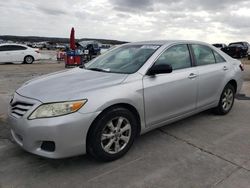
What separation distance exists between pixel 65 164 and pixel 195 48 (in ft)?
9.45

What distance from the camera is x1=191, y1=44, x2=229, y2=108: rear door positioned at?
15.8 ft

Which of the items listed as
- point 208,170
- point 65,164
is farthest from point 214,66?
point 65,164

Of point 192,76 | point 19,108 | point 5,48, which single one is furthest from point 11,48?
point 19,108

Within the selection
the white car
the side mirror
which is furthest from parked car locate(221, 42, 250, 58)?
the side mirror

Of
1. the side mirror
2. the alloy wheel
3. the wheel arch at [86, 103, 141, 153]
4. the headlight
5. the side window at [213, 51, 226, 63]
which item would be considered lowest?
the alloy wheel

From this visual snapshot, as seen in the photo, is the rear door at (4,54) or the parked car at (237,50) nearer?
the rear door at (4,54)

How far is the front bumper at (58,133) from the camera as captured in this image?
10.1ft

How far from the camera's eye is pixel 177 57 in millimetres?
4559

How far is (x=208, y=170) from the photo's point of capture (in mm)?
3363

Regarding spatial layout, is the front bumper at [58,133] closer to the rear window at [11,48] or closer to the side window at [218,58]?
the side window at [218,58]

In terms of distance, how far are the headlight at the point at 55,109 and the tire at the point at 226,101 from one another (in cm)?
317

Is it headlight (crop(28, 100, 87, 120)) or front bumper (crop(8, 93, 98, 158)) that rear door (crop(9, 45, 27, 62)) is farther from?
headlight (crop(28, 100, 87, 120))

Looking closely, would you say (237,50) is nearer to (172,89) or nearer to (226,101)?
(226,101)

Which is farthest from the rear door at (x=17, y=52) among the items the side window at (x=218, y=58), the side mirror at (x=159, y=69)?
the side mirror at (x=159, y=69)
